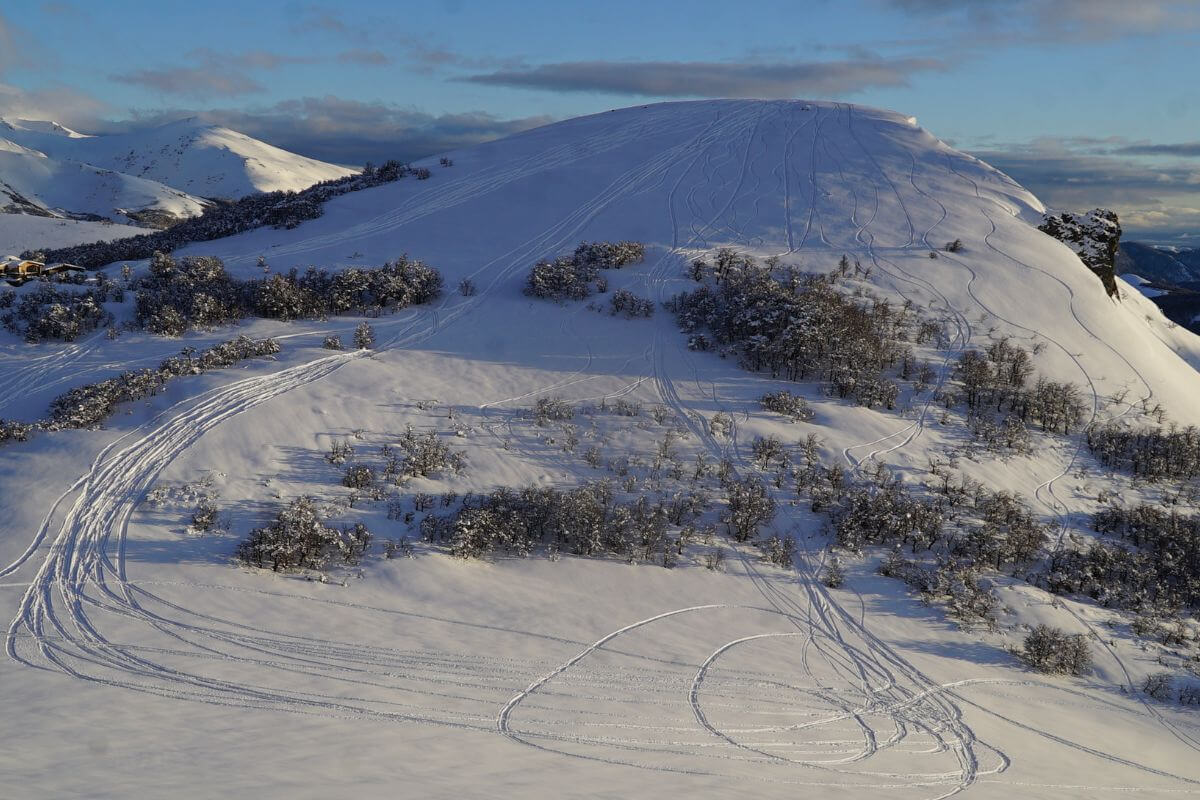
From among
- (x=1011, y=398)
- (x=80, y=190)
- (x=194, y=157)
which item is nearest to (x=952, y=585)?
(x=1011, y=398)

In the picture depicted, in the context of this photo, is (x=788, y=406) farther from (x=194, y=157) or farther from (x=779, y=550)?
(x=194, y=157)

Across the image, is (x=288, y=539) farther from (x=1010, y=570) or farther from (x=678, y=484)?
(x=1010, y=570)

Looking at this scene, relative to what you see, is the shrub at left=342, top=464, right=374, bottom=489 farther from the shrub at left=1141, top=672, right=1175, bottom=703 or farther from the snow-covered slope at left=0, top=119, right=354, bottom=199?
the snow-covered slope at left=0, top=119, right=354, bottom=199

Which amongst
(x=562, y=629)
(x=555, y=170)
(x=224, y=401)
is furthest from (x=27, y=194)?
(x=562, y=629)

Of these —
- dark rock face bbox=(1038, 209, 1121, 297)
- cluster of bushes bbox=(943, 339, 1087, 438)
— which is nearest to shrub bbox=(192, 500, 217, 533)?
cluster of bushes bbox=(943, 339, 1087, 438)

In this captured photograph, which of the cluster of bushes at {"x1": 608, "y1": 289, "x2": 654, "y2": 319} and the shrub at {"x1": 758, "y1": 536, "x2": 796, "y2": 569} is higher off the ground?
the cluster of bushes at {"x1": 608, "y1": 289, "x2": 654, "y2": 319}
